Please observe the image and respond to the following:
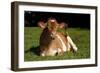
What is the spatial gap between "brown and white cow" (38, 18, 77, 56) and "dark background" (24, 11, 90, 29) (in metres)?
0.04

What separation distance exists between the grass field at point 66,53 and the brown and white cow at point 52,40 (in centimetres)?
→ 4

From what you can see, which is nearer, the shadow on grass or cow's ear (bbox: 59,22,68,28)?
the shadow on grass

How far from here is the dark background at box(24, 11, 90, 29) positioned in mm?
1855

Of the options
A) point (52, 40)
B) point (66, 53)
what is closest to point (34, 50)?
point (52, 40)

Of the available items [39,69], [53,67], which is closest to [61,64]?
[53,67]

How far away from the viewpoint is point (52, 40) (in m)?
1.95

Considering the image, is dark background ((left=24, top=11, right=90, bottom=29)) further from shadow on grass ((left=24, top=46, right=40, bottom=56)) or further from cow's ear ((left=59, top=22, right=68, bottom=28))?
shadow on grass ((left=24, top=46, right=40, bottom=56))

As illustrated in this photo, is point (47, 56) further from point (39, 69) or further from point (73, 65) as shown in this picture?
point (73, 65)

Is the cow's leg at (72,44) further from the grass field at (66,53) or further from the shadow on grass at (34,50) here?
the shadow on grass at (34,50)

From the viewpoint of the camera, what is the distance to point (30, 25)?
1.86 metres

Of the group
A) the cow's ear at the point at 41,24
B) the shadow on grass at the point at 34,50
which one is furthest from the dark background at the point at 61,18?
the shadow on grass at the point at 34,50

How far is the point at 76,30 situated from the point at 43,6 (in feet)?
1.27

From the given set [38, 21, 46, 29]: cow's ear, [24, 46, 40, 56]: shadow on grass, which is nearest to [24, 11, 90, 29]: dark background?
[38, 21, 46, 29]: cow's ear

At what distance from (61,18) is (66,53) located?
12.2 inches
